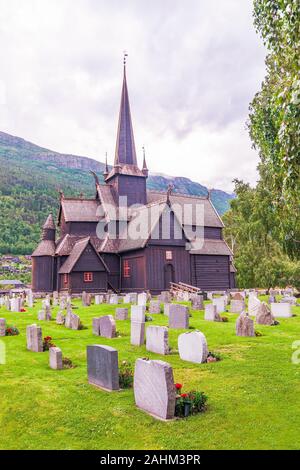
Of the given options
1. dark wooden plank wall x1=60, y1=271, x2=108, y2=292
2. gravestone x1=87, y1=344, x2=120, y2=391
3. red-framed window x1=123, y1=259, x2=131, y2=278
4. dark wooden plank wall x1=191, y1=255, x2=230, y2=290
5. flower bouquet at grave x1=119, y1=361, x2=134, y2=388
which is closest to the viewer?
gravestone x1=87, y1=344, x2=120, y2=391

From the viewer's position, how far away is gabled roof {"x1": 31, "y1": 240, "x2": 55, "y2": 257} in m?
39.6

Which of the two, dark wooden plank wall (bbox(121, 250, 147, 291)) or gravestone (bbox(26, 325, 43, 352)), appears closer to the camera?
gravestone (bbox(26, 325, 43, 352))

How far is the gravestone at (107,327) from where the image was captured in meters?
14.2

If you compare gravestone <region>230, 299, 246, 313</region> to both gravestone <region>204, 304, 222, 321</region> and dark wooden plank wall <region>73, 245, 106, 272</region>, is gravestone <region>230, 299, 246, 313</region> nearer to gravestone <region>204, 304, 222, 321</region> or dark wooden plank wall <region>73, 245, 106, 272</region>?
gravestone <region>204, 304, 222, 321</region>

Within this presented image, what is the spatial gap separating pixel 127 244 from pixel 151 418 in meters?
30.5

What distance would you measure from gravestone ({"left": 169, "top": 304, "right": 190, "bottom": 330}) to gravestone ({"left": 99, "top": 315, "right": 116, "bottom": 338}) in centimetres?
257

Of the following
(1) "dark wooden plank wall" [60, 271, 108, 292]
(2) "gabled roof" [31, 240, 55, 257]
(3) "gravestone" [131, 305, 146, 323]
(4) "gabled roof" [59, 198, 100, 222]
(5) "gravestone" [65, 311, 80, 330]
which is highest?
(4) "gabled roof" [59, 198, 100, 222]

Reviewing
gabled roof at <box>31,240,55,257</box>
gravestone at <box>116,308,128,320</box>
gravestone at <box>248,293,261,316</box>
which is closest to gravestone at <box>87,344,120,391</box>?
gravestone at <box>116,308,128,320</box>

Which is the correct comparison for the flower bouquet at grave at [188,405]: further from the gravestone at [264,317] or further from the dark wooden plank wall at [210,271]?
the dark wooden plank wall at [210,271]

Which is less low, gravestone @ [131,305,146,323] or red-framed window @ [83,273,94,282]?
red-framed window @ [83,273,94,282]

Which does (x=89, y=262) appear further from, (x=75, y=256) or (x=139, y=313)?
(x=139, y=313)

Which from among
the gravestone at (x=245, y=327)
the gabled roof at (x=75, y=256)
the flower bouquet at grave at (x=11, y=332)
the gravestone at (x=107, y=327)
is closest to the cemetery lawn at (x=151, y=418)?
the gravestone at (x=245, y=327)

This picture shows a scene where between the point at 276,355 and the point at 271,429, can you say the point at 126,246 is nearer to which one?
the point at 276,355

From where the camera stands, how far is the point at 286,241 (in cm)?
2112
